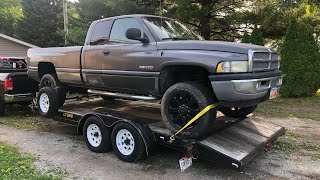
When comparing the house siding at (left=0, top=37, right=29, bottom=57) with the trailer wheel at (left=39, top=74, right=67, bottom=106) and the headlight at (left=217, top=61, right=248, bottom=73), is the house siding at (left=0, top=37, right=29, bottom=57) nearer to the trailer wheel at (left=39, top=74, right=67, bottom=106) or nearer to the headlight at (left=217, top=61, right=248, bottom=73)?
the trailer wheel at (left=39, top=74, right=67, bottom=106)

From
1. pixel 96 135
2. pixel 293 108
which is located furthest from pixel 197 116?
pixel 293 108

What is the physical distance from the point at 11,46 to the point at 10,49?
0.21 m

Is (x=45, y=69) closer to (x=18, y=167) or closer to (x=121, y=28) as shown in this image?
(x=121, y=28)

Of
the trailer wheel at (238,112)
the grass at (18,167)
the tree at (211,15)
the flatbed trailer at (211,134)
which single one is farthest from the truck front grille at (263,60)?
the tree at (211,15)

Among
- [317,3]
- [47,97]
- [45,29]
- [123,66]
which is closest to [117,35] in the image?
[123,66]

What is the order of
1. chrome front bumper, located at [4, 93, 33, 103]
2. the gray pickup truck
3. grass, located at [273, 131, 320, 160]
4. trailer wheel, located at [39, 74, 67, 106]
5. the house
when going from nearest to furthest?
the gray pickup truck
grass, located at [273, 131, 320, 160]
trailer wheel, located at [39, 74, 67, 106]
chrome front bumper, located at [4, 93, 33, 103]
the house

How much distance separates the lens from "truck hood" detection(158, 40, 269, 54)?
4465 mm

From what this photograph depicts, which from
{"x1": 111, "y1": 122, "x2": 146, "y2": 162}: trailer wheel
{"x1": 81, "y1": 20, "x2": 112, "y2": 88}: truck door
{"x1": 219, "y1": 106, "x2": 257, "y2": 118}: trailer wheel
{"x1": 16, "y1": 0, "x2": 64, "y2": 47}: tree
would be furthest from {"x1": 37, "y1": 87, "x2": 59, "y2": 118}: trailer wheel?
{"x1": 16, "y1": 0, "x2": 64, "y2": 47}: tree

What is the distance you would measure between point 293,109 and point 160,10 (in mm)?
7328

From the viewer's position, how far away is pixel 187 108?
4.80 meters

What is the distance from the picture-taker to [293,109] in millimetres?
10203

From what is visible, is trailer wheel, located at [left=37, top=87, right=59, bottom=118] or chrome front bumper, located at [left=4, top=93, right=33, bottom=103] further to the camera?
chrome front bumper, located at [left=4, top=93, right=33, bottom=103]

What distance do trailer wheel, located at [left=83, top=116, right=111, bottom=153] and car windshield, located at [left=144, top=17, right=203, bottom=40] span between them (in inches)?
73.9

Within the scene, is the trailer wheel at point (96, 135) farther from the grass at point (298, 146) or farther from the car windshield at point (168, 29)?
the grass at point (298, 146)
